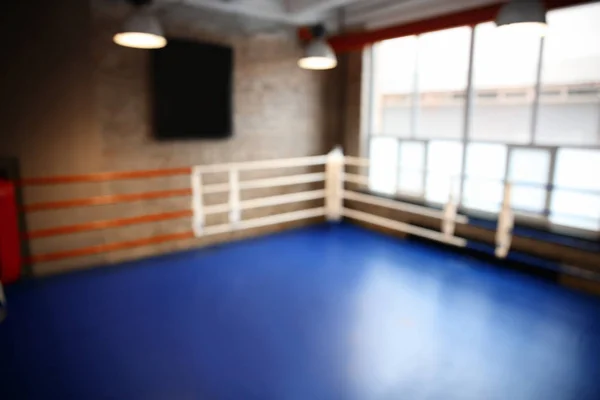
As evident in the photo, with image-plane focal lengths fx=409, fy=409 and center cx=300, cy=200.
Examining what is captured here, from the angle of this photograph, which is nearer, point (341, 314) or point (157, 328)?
point (157, 328)

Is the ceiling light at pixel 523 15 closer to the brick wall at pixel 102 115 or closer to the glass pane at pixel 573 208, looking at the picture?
the glass pane at pixel 573 208

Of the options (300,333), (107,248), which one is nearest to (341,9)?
(107,248)

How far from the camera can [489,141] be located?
405 centimetres

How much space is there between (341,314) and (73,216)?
262 centimetres

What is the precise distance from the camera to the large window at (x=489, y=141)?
362cm

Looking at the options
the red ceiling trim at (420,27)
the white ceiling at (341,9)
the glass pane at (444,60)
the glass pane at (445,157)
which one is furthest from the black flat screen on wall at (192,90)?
the glass pane at (445,157)

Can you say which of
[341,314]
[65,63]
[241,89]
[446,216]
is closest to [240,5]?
[241,89]

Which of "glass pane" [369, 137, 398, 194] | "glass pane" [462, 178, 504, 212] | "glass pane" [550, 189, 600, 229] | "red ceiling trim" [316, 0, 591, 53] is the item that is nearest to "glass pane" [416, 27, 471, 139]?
"red ceiling trim" [316, 0, 591, 53]

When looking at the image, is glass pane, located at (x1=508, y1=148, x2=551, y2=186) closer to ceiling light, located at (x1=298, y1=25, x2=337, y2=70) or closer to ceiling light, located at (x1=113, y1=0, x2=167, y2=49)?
ceiling light, located at (x1=298, y1=25, x2=337, y2=70)

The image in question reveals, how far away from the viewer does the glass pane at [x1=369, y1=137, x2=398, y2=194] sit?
5.10 meters

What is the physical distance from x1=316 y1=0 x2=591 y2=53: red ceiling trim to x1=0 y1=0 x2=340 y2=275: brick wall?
669 millimetres

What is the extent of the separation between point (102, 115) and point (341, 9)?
10.6 feet

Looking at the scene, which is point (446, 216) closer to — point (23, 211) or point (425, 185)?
point (425, 185)

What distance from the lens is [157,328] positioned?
107 inches
